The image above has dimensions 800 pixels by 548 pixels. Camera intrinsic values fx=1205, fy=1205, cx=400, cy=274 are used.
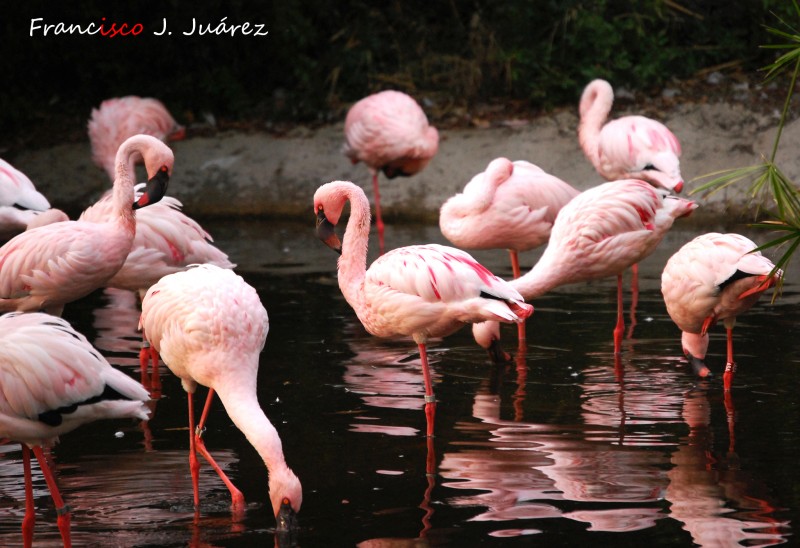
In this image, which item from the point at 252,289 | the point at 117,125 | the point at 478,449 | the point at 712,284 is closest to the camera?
the point at 252,289

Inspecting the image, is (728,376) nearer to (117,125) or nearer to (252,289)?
(252,289)

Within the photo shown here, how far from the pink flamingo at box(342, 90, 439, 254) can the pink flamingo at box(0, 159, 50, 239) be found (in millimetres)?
3450

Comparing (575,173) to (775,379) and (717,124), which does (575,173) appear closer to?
(717,124)

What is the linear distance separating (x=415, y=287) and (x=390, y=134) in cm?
504

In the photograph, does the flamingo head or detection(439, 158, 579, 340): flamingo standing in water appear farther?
detection(439, 158, 579, 340): flamingo standing in water

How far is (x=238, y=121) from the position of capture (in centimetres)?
1268

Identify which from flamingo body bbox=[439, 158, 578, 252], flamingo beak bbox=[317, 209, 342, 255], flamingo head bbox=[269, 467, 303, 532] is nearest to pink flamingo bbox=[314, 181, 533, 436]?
flamingo beak bbox=[317, 209, 342, 255]

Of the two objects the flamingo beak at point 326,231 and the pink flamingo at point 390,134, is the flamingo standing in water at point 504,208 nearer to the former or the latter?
the flamingo beak at point 326,231

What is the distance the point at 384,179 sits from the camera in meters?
11.5

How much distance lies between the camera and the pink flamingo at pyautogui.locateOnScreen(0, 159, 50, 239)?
279 inches

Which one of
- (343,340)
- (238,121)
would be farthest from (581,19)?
(343,340)

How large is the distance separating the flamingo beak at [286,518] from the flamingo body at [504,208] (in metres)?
3.31

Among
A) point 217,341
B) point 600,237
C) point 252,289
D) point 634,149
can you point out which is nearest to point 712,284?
point 600,237

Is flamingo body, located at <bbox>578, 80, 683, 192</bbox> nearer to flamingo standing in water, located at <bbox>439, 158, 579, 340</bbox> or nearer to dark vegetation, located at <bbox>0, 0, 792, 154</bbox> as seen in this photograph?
flamingo standing in water, located at <bbox>439, 158, 579, 340</bbox>
